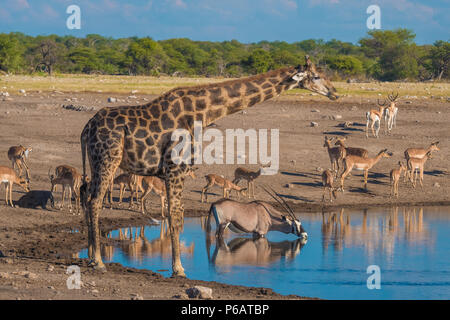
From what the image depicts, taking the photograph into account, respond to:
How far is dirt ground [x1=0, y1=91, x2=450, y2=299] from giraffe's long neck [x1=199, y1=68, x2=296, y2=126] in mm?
2619

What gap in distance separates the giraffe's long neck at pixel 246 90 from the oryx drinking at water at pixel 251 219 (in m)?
3.17

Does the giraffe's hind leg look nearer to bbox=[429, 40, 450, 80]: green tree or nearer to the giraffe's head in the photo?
the giraffe's head

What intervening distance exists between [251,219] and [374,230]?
9.05ft

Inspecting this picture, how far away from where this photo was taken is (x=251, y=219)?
14.5 meters

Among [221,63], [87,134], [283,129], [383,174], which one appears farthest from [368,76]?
[87,134]

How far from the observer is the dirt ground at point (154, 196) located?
1009cm

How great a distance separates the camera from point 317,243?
567 inches

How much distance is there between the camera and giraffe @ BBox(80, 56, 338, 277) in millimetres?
10883

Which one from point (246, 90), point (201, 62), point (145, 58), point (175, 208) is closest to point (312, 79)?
point (246, 90)

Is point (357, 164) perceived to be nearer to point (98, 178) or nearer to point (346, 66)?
point (98, 178)

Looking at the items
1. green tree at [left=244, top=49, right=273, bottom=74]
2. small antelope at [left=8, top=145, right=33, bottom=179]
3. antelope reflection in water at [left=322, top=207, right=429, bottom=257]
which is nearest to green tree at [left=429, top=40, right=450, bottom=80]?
green tree at [left=244, top=49, right=273, bottom=74]

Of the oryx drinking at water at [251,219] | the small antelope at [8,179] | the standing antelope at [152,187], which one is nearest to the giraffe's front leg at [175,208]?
the oryx drinking at water at [251,219]
